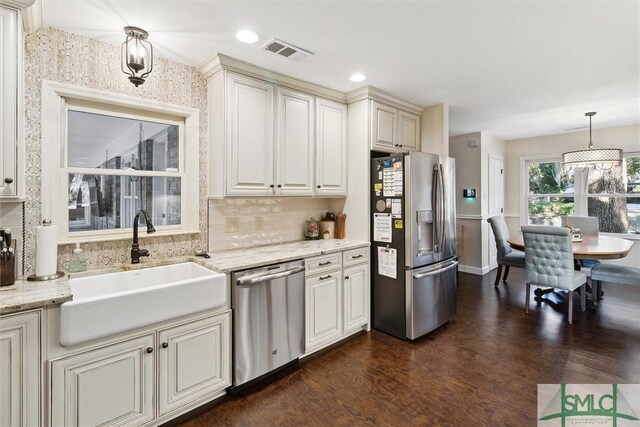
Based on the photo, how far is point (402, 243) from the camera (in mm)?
2949

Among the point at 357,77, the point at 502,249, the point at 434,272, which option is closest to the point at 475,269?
the point at 502,249

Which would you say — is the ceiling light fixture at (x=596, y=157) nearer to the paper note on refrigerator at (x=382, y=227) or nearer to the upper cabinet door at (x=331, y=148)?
the paper note on refrigerator at (x=382, y=227)

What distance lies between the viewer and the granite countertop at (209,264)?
1495 millimetres

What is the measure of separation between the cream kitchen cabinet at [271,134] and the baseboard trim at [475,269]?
11.2 feet

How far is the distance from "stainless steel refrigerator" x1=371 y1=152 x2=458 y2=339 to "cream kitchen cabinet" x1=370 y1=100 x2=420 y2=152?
12.1 inches

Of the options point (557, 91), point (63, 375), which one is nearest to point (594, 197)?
point (557, 91)

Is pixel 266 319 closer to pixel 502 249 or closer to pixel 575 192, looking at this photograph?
pixel 502 249

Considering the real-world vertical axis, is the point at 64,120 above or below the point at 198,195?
above

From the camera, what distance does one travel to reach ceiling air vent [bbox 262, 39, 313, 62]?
2255mm

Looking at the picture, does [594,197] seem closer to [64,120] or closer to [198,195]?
[198,195]

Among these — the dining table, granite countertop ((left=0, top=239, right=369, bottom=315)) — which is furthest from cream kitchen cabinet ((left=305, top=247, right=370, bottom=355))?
the dining table

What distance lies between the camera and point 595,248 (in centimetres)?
360

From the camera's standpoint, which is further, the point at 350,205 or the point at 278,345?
the point at 350,205

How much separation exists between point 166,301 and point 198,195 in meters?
1.07
